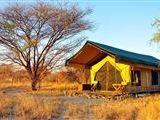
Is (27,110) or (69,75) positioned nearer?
(27,110)

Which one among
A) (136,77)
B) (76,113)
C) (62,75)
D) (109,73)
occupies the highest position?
(62,75)

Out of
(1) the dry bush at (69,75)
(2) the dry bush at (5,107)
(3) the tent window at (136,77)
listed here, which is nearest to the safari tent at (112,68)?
(3) the tent window at (136,77)

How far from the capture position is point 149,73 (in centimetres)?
2902

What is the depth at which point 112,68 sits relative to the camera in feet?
87.9

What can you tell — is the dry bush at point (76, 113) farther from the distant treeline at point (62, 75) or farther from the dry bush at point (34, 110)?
the distant treeline at point (62, 75)

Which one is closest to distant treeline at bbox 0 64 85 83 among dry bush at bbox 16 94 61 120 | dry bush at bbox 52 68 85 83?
dry bush at bbox 52 68 85 83

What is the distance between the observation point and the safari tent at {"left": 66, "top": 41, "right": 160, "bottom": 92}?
81.8ft

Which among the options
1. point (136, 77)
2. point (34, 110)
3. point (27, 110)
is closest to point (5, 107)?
point (27, 110)

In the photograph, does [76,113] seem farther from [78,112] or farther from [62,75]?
[62,75]

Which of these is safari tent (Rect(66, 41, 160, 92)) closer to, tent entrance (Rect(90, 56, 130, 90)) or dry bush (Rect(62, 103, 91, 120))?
tent entrance (Rect(90, 56, 130, 90))

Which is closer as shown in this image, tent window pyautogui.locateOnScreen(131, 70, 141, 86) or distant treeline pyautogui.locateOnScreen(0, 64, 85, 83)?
tent window pyautogui.locateOnScreen(131, 70, 141, 86)

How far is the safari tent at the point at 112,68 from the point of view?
24922mm

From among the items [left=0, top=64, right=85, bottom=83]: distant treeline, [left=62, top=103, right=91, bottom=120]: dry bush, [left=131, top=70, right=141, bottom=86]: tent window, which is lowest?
[left=62, top=103, right=91, bottom=120]: dry bush

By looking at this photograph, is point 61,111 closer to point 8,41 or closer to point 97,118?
point 97,118
